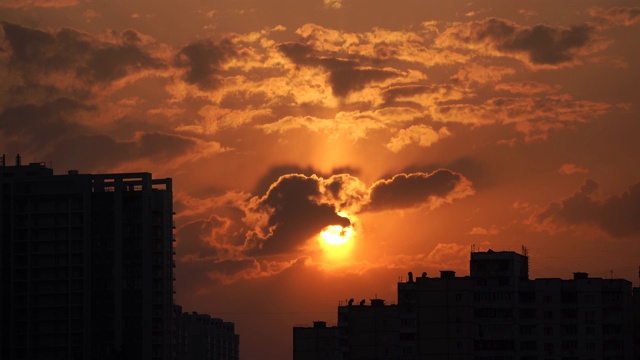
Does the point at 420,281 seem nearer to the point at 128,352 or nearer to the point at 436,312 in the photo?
the point at 436,312

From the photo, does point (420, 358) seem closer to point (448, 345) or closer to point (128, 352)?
point (448, 345)

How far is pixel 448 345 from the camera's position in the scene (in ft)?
639

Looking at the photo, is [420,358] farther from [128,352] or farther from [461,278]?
[128,352]

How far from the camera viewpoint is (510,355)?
19975cm


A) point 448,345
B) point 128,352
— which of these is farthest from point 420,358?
point 128,352

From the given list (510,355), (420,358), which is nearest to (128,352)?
(420,358)

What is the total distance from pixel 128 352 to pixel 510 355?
5266 centimetres

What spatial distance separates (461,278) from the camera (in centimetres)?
19650

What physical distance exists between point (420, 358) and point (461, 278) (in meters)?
12.3

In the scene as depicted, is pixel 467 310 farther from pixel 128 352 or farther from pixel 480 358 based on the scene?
pixel 128 352

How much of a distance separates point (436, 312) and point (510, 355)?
1319 centimetres

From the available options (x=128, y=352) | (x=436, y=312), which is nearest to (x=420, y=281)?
(x=436, y=312)

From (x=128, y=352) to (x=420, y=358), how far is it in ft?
132

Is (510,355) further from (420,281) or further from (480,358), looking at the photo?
(420,281)
